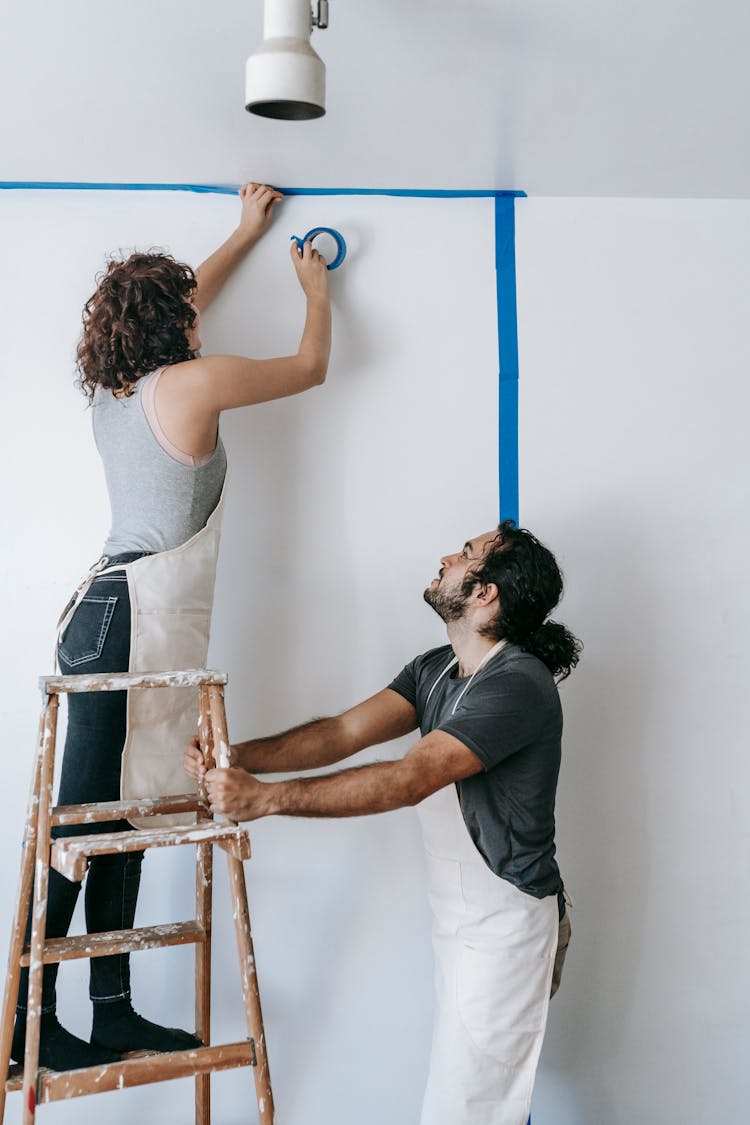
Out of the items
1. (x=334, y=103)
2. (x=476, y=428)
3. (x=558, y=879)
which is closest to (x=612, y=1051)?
(x=558, y=879)

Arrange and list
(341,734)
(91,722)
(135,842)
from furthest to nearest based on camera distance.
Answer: (341,734), (91,722), (135,842)

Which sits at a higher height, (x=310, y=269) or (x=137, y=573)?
(x=310, y=269)

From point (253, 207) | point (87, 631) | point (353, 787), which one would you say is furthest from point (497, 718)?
point (253, 207)

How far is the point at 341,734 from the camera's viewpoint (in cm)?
228

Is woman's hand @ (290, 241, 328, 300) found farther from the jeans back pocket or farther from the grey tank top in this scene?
the jeans back pocket

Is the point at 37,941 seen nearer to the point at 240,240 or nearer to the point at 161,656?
the point at 161,656

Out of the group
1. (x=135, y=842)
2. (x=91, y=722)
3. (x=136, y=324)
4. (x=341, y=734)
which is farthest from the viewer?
(x=341, y=734)

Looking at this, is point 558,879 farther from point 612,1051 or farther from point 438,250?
point 438,250

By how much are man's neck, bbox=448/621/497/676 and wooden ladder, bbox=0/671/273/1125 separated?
0.60 metres

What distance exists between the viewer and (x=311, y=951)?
2.40m

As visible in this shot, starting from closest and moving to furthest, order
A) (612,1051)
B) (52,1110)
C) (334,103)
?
(334,103), (52,1110), (612,1051)

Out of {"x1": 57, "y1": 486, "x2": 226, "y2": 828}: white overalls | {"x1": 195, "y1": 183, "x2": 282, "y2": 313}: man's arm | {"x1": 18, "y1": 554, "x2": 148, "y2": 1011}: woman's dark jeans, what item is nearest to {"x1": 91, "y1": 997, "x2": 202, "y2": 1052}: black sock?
{"x1": 18, "y1": 554, "x2": 148, "y2": 1011}: woman's dark jeans

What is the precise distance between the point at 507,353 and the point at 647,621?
746 millimetres

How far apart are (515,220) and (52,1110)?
2.35m
